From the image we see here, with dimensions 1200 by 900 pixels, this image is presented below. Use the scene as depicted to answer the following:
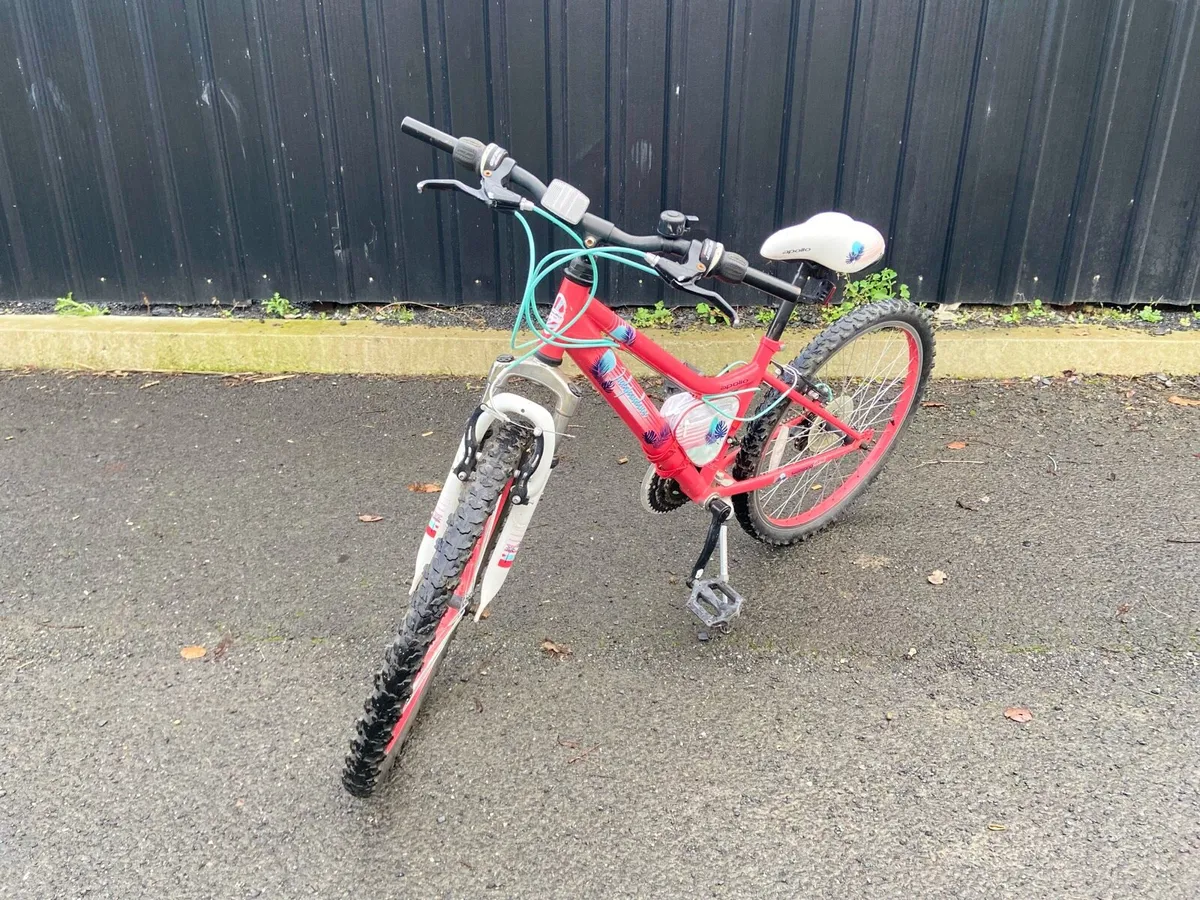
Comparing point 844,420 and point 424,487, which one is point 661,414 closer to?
point 844,420

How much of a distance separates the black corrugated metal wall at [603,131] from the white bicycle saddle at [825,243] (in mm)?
1907

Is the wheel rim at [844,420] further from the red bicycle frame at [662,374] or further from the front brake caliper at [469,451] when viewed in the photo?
the front brake caliper at [469,451]

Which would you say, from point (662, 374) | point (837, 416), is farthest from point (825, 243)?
point (837, 416)

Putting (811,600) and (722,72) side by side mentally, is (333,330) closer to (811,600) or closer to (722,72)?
(722,72)

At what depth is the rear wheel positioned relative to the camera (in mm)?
2562

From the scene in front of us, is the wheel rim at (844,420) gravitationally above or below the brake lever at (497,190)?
below

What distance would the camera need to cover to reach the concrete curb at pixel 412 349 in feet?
13.1

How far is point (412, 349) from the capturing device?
4.08 meters

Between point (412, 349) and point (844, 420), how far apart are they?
2162mm

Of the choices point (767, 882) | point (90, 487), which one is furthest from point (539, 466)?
point (90, 487)

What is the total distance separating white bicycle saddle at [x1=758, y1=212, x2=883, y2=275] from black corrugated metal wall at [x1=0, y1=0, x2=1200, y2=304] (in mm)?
1907

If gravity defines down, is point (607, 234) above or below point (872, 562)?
above

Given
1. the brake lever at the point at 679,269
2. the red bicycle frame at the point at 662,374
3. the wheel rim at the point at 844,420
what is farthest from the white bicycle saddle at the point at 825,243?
the brake lever at the point at 679,269

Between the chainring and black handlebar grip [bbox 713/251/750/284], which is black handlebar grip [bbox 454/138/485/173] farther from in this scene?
the chainring
